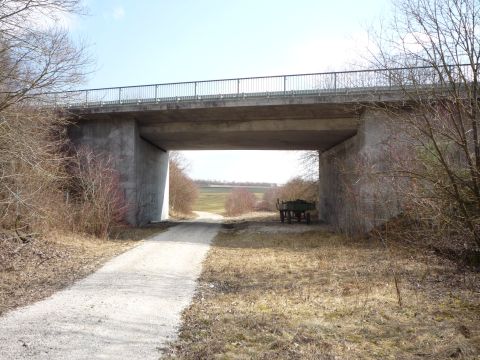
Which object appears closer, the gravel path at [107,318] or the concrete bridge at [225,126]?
the gravel path at [107,318]

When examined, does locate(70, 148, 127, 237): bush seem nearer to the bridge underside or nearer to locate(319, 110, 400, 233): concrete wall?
the bridge underside

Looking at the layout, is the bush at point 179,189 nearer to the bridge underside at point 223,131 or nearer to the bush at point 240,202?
the bush at point 240,202

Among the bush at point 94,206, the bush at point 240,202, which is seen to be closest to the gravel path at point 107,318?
the bush at point 94,206

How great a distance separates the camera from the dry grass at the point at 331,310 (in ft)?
15.2

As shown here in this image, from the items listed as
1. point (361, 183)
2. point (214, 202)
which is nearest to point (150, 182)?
point (361, 183)

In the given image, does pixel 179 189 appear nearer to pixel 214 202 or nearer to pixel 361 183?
pixel 361 183

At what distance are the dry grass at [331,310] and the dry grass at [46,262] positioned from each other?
267 centimetres

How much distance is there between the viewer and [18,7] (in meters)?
7.60

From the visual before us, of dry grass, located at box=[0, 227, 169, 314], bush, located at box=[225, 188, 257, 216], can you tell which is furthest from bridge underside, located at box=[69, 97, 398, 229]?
bush, located at box=[225, 188, 257, 216]

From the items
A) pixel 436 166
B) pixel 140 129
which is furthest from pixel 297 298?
pixel 140 129

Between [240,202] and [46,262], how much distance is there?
39.8 m

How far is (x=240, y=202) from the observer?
161 ft

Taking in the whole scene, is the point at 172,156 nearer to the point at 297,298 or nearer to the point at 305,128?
the point at 305,128

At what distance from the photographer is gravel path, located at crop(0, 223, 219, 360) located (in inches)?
177
